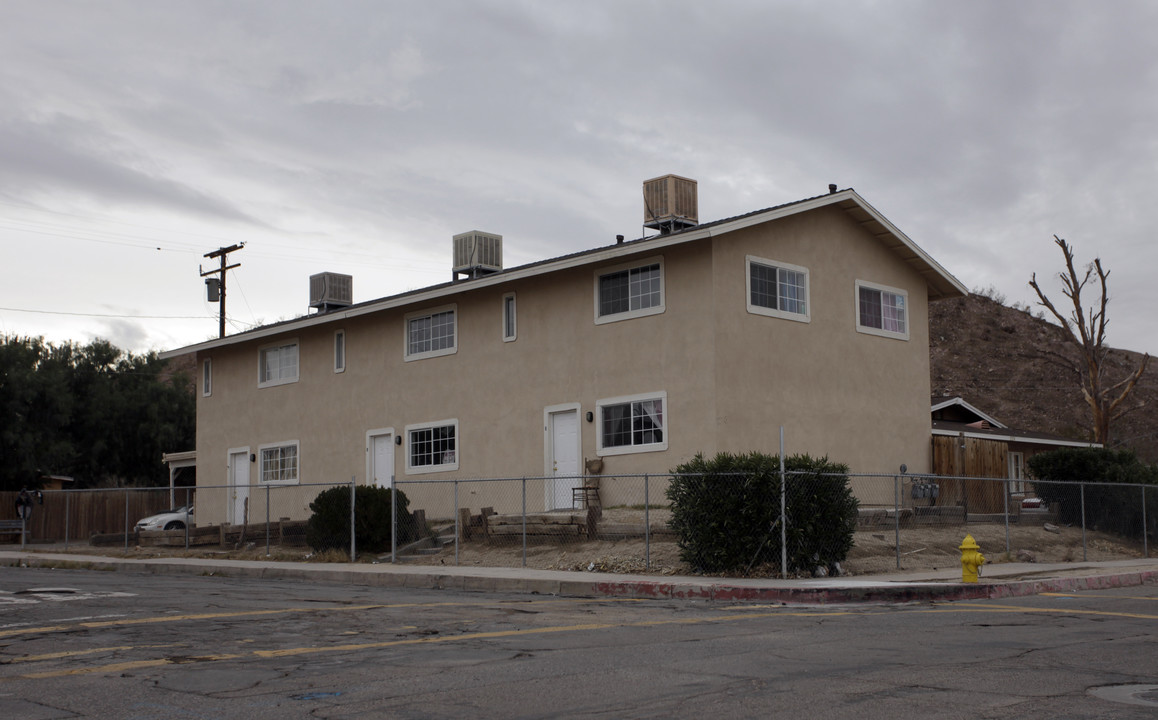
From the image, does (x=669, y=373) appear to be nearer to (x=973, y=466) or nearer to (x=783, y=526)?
(x=783, y=526)

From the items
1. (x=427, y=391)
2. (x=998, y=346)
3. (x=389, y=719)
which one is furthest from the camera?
(x=998, y=346)

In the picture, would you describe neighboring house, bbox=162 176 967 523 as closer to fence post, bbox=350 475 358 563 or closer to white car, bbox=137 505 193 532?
fence post, bbox=350 475 358 563

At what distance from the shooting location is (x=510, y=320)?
992 inches

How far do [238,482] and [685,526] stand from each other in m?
18.8

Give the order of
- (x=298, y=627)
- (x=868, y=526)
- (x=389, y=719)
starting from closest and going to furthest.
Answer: (x=389, y=719) → (x=298, y=627) → (x=868, y=526)

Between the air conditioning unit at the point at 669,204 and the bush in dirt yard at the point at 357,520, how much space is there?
26.3 ft

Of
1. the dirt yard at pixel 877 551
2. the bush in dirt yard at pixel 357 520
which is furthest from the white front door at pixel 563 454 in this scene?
the bush in dirt yard at pixel 357 520

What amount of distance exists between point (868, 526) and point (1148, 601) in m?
6.67

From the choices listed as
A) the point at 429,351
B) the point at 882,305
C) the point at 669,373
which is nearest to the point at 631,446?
the point at 669,373

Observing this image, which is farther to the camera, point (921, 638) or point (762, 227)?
point (762, 227)

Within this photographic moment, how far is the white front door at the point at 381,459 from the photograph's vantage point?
27469mm

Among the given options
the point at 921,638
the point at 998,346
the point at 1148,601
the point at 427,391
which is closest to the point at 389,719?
the point at 921,638

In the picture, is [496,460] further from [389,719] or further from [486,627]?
[389,719]

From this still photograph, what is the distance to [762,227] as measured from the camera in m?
22.8
